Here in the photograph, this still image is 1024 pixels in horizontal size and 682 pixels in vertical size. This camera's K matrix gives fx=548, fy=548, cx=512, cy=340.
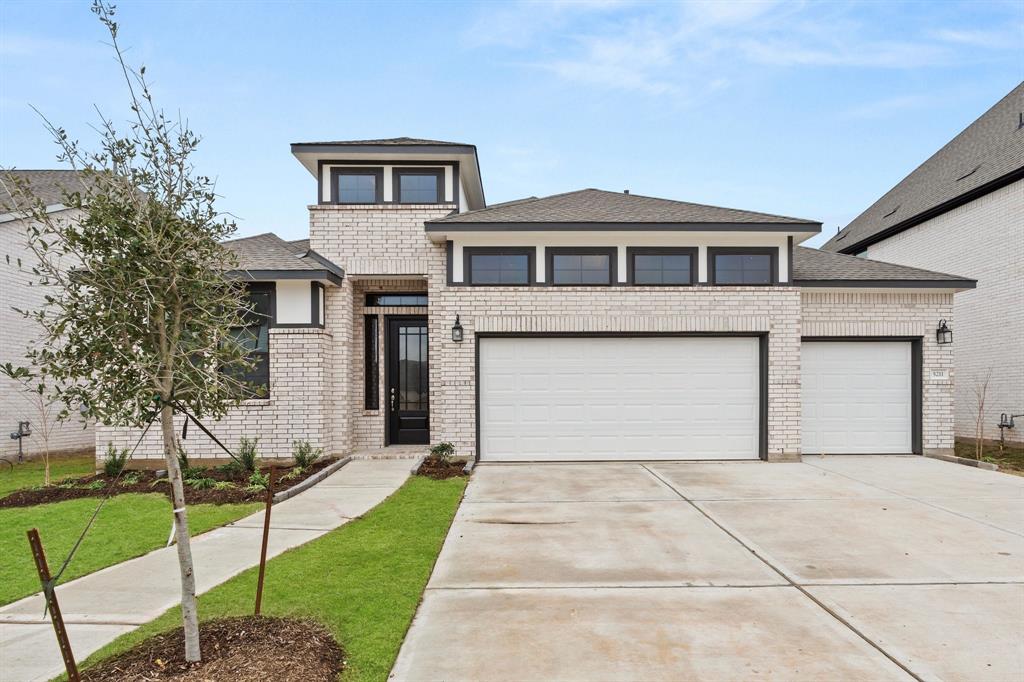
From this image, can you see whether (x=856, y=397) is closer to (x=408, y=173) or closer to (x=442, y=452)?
(x=442, y=452)

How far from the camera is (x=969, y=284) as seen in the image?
1052cm

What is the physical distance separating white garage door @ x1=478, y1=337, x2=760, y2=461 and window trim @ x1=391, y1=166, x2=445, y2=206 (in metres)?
3.15

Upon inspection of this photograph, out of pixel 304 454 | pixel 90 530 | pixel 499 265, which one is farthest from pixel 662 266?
pixel 90 530

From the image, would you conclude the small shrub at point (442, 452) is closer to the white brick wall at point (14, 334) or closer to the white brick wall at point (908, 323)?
the white brick wall at point (908, 323)

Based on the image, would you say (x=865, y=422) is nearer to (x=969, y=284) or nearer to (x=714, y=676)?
(x=969, y=284)

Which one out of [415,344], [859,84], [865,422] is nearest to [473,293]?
[415,344]

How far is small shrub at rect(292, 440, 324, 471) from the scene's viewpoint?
9453mm

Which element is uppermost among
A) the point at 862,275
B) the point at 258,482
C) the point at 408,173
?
the point at 408,173

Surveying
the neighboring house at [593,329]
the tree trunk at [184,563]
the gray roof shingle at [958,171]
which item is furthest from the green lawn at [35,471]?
the gray roof shingle at [958,171]

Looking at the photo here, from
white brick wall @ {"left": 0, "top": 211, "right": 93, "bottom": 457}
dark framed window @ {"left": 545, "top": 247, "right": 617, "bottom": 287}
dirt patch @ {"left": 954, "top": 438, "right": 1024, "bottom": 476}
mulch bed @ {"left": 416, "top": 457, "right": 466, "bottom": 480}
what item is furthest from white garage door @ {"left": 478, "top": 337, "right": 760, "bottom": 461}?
white brick wall @ {"left": 0, "top": 211, "right": 93, "bottom": 457}

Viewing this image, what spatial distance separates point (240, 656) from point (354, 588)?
1.14 metres

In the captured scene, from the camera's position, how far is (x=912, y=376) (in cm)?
1087

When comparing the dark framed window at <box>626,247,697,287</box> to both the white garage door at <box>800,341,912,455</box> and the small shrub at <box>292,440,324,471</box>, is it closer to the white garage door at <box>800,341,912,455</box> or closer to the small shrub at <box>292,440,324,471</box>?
the white garage door at <box>800,341,912,455</box>

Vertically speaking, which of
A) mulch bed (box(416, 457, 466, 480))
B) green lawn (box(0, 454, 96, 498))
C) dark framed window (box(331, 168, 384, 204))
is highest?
dark framed window (box(331, 168, 384, 204))
